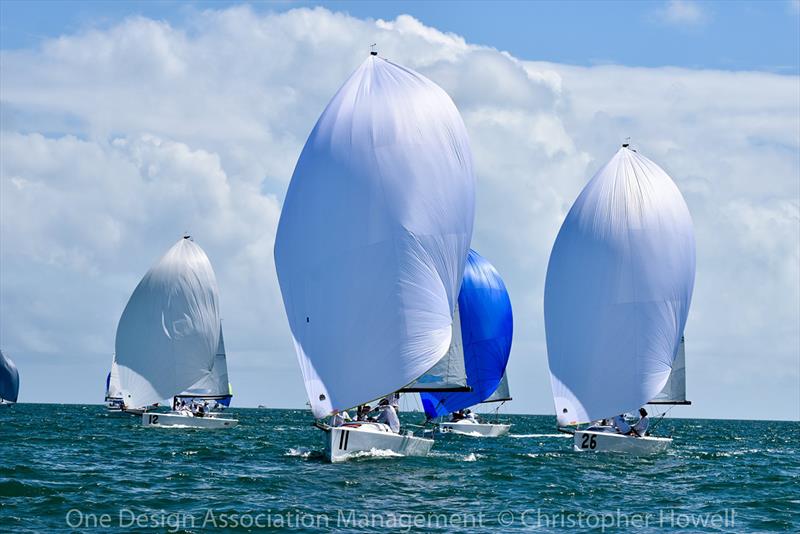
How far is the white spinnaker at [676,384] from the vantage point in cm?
4275

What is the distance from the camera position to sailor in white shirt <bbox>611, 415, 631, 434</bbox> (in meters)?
39.5

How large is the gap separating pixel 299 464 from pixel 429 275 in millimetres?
6268

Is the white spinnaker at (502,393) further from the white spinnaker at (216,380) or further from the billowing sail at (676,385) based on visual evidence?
the billowing sail at (676,385)

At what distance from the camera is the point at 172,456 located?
3478cm

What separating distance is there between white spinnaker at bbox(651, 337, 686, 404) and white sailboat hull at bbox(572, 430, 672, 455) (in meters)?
3.33

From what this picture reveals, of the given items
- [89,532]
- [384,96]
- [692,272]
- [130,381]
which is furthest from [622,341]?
[130,381]

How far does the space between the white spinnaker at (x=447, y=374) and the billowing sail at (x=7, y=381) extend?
102m

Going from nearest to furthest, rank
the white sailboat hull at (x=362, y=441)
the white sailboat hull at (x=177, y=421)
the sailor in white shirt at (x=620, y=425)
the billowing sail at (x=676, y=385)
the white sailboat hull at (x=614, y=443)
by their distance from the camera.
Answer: the white sailboat hull at (x=362, y=441) → the white sailboat hull at (x=614, y=443) → the sailor in white shirt at (x=620, y=425) → the billowing sail at (x=676, y=385) → the white sailboat hull at (x=177, y=421)

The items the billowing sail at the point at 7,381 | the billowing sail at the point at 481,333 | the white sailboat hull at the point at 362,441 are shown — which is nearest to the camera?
the white sailboat hull at the point at 362,441

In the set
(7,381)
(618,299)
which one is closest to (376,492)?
(618,299)

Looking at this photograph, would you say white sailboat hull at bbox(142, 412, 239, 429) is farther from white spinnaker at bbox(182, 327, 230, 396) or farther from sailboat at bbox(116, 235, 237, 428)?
white spinnaker at bbox(182, 327, 230, 396)

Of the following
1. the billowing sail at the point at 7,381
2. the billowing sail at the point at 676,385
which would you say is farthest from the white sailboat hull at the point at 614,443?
the billowing sail at the point at 7,381

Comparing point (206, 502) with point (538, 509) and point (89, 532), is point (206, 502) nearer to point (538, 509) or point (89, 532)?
point (89, 532)

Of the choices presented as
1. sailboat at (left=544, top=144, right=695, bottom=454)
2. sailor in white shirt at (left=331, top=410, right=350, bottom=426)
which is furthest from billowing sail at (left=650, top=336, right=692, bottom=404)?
sailor in white shirt at (left=331, top=410, right=350, bottom=426)
